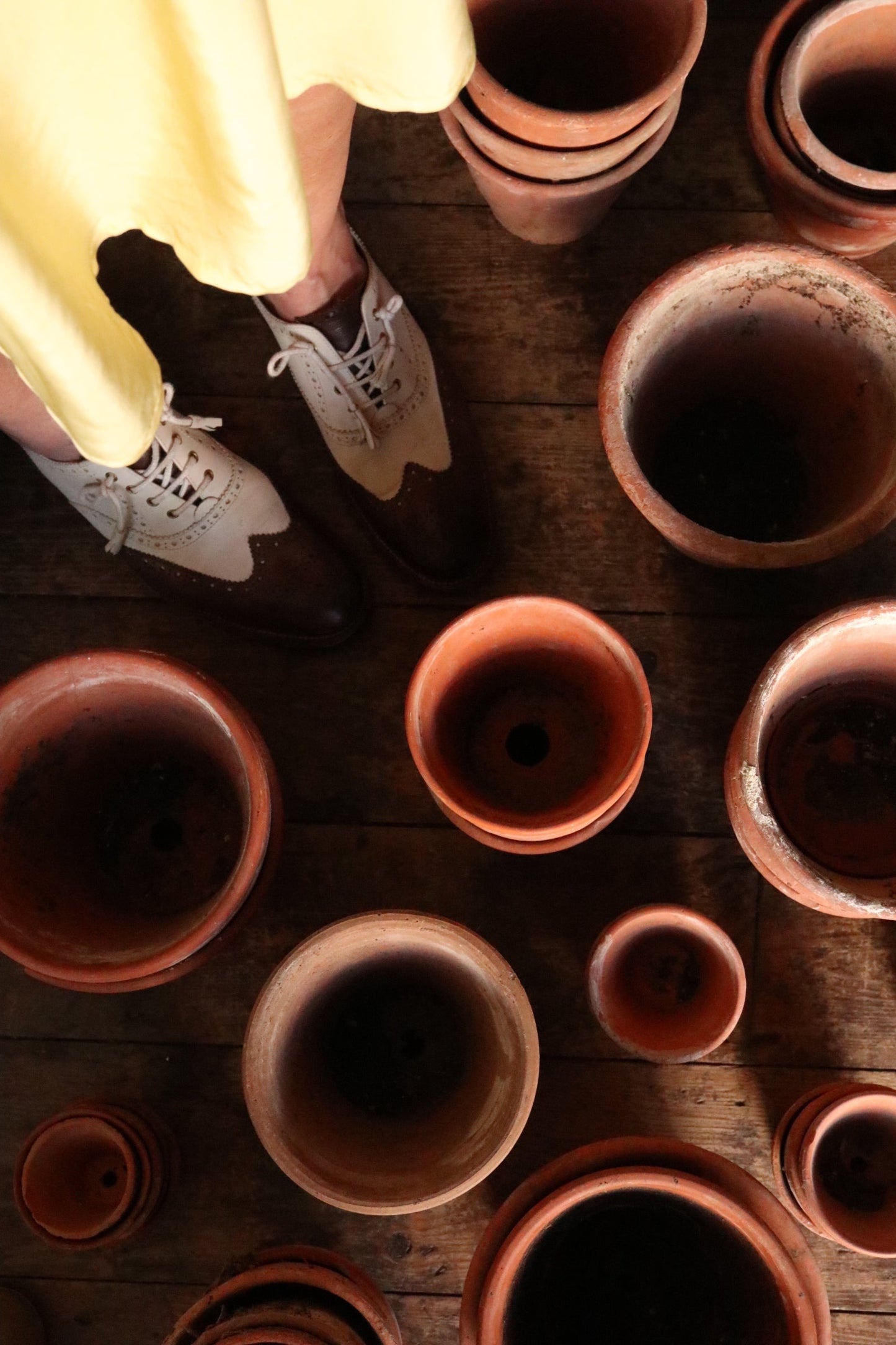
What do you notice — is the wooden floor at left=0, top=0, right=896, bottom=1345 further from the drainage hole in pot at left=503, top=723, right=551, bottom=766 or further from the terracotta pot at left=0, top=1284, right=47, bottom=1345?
the drainage hole in pot at left=503, top=723, right=551, bottom=766

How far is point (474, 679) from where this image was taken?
49.8 inches

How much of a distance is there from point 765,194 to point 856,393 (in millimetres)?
377

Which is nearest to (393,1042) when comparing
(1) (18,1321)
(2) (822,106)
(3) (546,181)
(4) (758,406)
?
(1) (18,1321)

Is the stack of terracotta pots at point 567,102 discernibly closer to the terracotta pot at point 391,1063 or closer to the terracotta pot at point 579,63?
the terracotta pot at point 579,63

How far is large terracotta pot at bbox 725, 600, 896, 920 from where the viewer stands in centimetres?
108

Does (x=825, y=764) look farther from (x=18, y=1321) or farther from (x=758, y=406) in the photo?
(x=18, y=1321)

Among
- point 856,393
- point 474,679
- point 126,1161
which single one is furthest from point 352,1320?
point 856,393

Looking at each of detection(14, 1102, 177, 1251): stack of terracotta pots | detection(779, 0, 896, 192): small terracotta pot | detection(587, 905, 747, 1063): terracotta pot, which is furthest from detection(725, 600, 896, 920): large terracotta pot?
detection(14, 1102, 177, 1251): stack of terracotta pots

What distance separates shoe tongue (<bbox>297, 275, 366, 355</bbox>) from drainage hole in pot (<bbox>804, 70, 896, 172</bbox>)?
0.67m

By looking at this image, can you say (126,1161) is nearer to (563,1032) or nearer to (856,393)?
(563,1032)

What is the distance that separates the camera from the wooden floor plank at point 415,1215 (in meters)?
1.29

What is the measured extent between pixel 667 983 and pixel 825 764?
1.12 feet

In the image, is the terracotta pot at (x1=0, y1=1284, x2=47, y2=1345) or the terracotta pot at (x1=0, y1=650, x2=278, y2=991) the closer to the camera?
the terracotta pot at (x1=0, y1=650, x2=278, y2=991)

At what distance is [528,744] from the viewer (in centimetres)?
131
